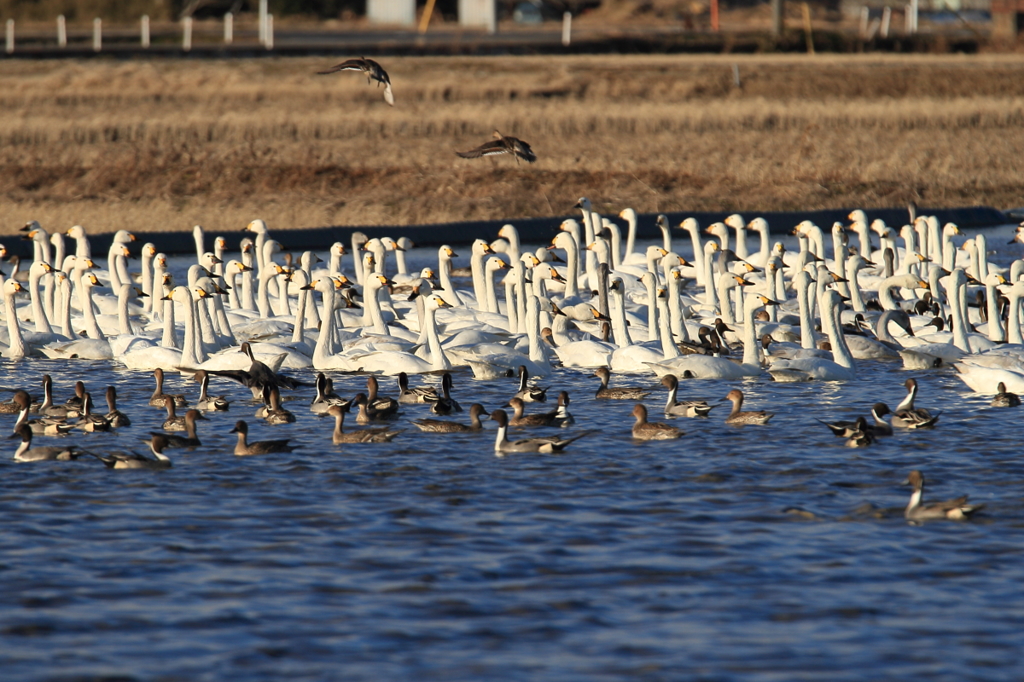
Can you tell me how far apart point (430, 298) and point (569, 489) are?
5.12m

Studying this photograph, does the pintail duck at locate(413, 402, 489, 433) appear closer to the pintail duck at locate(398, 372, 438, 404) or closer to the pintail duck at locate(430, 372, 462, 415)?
the pintail duck at locate(430, 372, 462, 415)

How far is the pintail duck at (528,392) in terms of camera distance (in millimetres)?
13930

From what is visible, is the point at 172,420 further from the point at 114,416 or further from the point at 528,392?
the point at 528,392

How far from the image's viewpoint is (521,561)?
9000 mm

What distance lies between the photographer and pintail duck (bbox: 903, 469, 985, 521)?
972 cm

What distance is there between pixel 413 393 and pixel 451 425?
1490mm

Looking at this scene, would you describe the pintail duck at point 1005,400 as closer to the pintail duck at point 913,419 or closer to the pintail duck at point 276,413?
the pintail duck at point 913,419

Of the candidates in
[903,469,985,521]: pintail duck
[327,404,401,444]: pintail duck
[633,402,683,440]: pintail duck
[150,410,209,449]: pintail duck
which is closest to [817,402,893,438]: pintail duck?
[633,402,683,440]: pintail duck

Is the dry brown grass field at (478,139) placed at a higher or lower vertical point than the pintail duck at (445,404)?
higher

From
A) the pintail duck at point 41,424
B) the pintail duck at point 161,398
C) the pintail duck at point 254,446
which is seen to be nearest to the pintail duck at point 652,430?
the pintail duck at point 254,446

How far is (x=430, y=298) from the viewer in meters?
15.5

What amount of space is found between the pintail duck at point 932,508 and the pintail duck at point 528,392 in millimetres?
4472

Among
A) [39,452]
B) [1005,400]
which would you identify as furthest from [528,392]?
[39,452]

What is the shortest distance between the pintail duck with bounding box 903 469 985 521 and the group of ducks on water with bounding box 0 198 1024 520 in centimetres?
209
